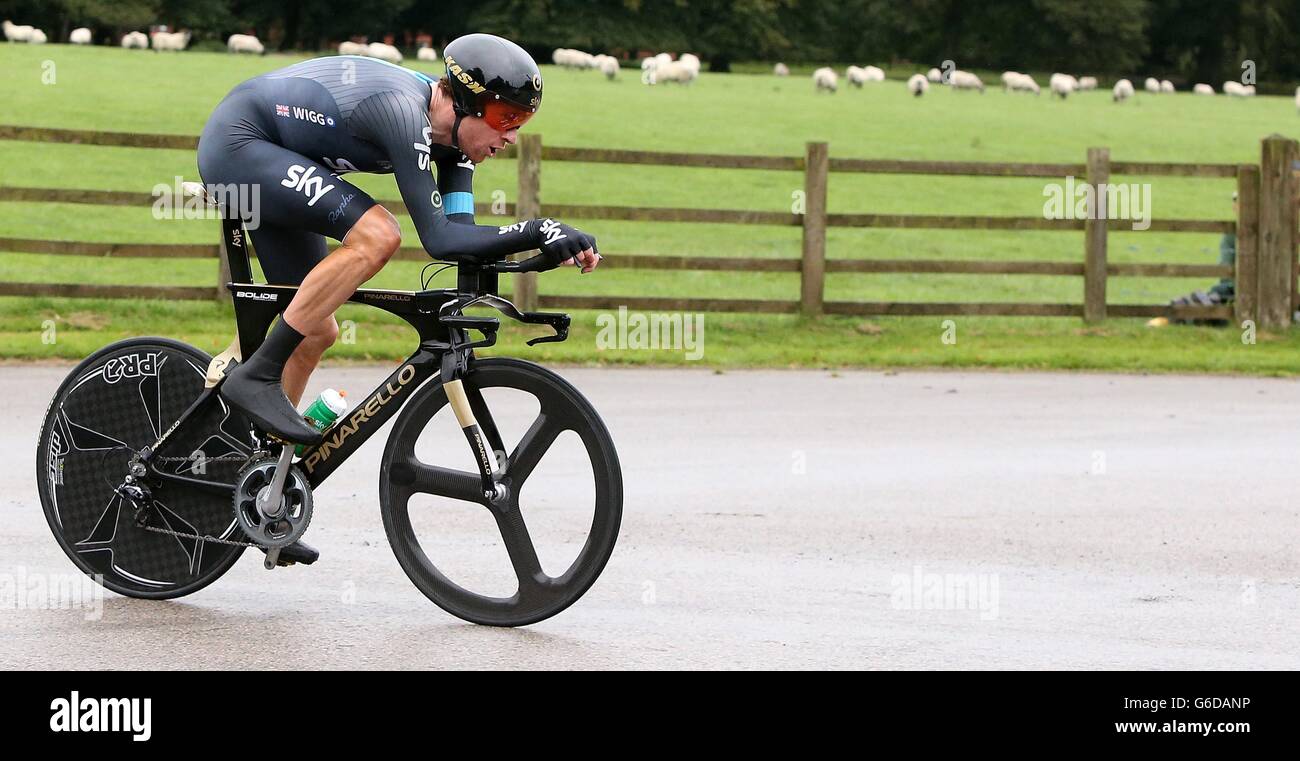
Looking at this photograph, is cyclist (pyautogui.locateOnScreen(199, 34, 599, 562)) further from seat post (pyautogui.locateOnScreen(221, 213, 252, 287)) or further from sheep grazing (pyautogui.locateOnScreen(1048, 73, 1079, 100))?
sheep grazing (pyautogui.locateOnScreen(1048, 73, 1079, 100))

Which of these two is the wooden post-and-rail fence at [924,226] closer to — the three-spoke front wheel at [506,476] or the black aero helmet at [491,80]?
the three-spoke front wheel at [506,476]

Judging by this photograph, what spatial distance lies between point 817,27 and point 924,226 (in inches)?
3097

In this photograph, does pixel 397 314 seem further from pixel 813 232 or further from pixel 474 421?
pixel 813 232

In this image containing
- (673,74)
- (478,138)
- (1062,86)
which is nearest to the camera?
(478,138)

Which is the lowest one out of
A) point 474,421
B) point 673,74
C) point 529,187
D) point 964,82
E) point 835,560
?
point 835,560

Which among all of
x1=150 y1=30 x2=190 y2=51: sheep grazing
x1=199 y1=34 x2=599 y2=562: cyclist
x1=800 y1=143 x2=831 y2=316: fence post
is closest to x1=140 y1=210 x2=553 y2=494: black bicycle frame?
x1=199 y1=34 x2=599 y2=562: cyclist

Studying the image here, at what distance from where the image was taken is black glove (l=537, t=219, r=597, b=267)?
4844 mm

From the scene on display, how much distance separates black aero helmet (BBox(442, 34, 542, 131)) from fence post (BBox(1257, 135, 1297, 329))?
12.4m

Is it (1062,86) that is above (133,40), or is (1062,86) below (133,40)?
below

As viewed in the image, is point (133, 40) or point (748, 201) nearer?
point (748, 201)

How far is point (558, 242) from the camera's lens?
4840mm

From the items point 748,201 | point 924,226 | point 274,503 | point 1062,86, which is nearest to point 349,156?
point 274,503
